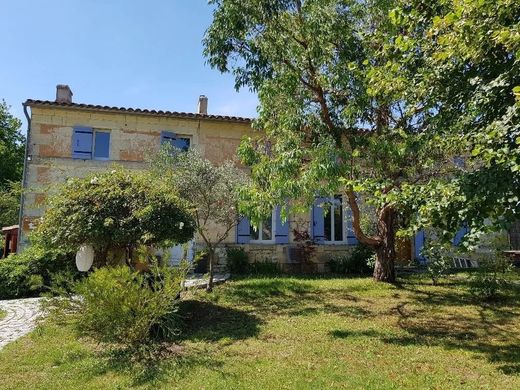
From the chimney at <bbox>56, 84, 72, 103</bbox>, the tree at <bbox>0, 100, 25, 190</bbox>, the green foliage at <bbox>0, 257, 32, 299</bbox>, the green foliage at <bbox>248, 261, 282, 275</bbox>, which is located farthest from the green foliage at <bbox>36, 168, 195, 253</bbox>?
the tree at <bbox>0, 100, 25, 190</bbox>

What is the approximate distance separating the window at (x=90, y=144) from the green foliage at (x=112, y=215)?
7.56 metres

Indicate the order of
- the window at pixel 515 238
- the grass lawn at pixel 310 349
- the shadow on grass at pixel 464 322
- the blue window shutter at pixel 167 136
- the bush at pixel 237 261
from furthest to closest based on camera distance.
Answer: the window at pixel 515 238
the blue window shutter at pixel 167 136
the bush at pixel 237 261
the shadow on grass at pixel 464 322
the grass lawn at pixel 310 349

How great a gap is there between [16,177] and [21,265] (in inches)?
953

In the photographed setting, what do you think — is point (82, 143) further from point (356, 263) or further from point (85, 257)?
point (356, 263)

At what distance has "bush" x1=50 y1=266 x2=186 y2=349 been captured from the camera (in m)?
5.51

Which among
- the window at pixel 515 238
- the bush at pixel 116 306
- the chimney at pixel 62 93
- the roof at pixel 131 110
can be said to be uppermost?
the chimney at pixel 62 93

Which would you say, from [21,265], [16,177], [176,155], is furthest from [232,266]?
[16,177]

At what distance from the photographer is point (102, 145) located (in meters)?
14.7

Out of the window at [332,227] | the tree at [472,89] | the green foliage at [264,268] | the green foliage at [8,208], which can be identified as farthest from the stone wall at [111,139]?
the green foliage at [8,208]

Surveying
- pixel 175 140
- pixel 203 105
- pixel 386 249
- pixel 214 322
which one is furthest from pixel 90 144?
pixel 386 249

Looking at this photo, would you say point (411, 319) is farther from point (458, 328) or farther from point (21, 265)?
point (21, 265)

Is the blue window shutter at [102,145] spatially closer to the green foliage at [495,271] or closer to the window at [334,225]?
the window at [334,225]

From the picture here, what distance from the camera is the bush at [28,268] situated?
34.3ft

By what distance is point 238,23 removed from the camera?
8734 millimetres
